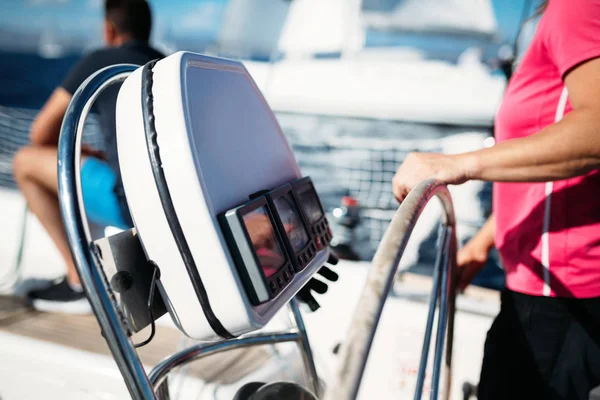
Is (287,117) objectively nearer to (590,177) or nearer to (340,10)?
(340,10)

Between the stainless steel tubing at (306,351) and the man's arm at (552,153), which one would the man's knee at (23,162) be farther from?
the man's arm at (552,153)

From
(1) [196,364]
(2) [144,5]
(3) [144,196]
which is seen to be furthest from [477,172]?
(2) [144,5]

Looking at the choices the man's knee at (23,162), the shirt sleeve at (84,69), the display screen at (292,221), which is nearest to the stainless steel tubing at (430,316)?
the display screen at (292,221)

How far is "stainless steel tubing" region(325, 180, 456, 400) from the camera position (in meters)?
0.33

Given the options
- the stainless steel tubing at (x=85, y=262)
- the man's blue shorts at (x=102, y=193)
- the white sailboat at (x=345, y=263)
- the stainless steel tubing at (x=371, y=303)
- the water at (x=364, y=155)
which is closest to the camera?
the stainless steel tubing at (x=371, y=303)

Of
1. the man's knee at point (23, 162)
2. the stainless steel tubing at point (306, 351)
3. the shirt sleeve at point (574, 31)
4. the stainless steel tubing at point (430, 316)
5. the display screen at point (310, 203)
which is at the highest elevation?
the shirt sleeve at point (574, 31)

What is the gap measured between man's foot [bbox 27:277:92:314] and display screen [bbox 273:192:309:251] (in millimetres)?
1121

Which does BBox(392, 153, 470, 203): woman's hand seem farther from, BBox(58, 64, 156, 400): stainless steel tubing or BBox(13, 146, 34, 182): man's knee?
BBox(13, 146, 34, 182): man's knee

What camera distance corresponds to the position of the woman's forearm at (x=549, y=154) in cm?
54

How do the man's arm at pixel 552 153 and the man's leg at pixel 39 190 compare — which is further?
the man's leg at pixel 39 190

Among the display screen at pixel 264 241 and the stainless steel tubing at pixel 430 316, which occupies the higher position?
the display screen at pixel 264 241

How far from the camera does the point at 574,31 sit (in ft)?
1.82

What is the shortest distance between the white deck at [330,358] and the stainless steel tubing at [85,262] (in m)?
0.48

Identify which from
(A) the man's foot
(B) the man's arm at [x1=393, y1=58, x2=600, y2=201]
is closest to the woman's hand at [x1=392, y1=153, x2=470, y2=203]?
(B) the man's arm at [x1=393, y1=58, x2=600, y2=201]
